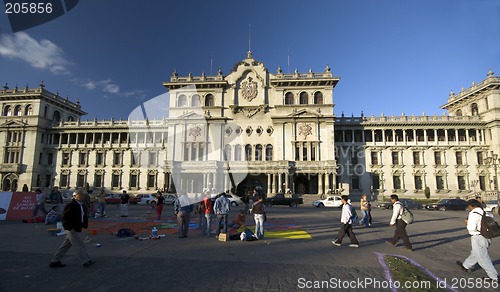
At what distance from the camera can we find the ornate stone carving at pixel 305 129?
4522 centimetres

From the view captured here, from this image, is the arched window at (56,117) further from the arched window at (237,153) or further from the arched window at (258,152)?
the arched window at (258,152)

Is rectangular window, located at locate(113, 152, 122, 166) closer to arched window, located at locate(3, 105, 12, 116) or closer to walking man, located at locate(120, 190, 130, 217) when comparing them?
arched window, located at locate(3, 105, 12, 116)

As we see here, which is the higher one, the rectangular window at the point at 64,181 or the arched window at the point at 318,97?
the arched window at the point at 318,97

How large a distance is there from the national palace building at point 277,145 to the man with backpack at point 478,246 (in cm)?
3558

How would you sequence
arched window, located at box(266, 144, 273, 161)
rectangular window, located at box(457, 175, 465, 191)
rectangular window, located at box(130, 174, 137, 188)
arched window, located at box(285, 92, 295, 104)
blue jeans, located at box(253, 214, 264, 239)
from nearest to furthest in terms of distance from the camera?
blue jeans, located at box(253, 214, 264, 239)
rectangular window, located at box(457, 175, 465, 191)
arched window, located at box(266, 144, 273, 161)
arched window, located at box(285, 92, 295, 104)
rectangular window, located at box(130, 174, 137, 188)

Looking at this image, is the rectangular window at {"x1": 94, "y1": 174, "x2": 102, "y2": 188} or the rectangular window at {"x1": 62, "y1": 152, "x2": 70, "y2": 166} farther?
the rectangular window at {"x1": 62, "y1": 152, "x2": 70, "y2": 166}

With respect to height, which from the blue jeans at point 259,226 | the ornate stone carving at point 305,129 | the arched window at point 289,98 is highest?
the arched window at point 289,98

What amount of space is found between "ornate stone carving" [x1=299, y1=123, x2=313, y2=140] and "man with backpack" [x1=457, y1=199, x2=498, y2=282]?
38.7m

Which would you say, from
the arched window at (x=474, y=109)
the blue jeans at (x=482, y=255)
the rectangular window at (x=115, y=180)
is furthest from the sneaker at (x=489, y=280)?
the arched window at (x=474, y=109)

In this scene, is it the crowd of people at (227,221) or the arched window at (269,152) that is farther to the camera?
the arched window at (269,152)

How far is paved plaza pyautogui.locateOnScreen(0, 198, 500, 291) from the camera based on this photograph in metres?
5.48

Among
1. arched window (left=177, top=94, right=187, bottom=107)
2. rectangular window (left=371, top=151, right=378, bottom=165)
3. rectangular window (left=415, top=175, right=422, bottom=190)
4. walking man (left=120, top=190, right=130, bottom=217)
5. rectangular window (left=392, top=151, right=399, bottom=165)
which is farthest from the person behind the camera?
arched window (left=177, top=94, right=187, bottom=107)

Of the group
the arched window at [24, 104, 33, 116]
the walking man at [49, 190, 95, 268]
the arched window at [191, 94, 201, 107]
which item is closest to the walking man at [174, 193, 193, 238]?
the walking man at [49, 190, 95, 268]

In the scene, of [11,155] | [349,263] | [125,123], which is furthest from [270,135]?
[11,155]
